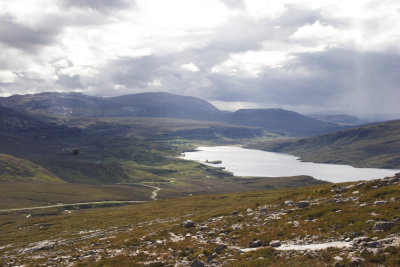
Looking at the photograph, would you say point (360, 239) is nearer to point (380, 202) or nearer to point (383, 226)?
point (383, 226)

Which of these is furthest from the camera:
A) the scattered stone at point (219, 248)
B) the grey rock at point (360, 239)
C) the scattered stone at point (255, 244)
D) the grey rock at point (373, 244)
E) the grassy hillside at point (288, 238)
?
the scattered stone at point (219, 248)

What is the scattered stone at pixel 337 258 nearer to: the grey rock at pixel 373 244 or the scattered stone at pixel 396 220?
the grey rock at pixel 373 244

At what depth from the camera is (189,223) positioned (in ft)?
126

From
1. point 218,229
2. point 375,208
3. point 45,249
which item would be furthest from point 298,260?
point 45,249

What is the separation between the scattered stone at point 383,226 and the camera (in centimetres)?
2009

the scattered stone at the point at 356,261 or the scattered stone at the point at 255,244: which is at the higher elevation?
the scattered stone at the point at 356,261

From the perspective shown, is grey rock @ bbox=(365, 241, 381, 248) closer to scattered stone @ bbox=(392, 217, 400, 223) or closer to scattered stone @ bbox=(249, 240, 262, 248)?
scattered stone @ bbox=(392, 217, 400, 223)

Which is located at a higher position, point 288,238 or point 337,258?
point 337,258

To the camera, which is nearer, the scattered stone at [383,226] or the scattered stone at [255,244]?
the scattered stone at [383,226]

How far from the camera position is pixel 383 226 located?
66.5ft

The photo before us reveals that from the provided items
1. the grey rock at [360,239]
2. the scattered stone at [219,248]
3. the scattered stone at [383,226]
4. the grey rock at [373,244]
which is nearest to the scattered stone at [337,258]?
the grey rock at [373,244]

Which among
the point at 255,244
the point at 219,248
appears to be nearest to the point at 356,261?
the point at 255,244

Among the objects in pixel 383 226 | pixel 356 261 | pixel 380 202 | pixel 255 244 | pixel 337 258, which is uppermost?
pixel 380 202

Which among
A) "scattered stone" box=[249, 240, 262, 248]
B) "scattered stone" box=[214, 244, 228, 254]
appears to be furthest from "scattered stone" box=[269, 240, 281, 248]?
"scattered stone" box=[214, 244, 228, 254]
